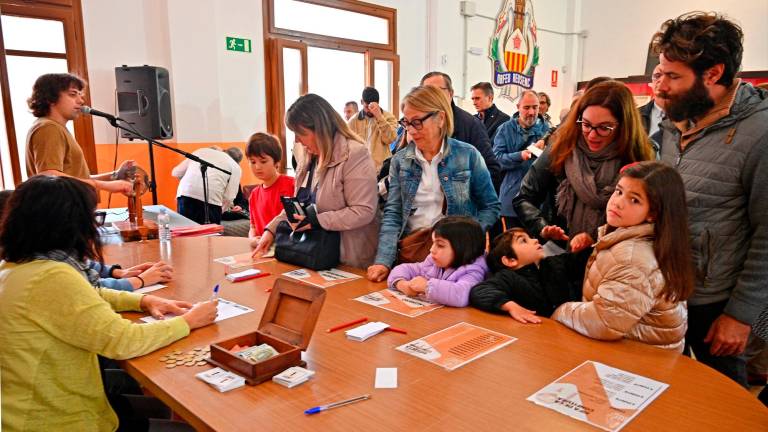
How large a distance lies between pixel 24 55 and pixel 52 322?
4921 mm

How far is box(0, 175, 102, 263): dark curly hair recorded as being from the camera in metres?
1.35

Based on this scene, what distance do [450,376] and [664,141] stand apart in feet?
4.06

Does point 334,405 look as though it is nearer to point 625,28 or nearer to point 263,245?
point 263,245

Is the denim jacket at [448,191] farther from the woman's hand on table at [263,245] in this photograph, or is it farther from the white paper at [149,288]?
the white paper at [149,288]

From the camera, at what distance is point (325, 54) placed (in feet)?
23.4

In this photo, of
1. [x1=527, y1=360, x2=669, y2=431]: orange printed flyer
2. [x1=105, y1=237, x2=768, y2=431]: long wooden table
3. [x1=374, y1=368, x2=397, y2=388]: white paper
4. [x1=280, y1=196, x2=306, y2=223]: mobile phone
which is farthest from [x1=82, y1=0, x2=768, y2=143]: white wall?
[x1=527, y1=360, x2=669, y2=431]: orange printed flyer

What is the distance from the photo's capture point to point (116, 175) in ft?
12.1

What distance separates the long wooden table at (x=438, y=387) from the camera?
1.10 meters

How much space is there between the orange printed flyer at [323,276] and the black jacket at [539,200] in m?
0.74

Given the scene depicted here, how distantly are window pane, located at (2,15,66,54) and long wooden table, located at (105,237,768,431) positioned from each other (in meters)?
4.89

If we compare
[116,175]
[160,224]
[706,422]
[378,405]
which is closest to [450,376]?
[378,405]

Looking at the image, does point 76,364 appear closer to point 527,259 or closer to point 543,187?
point 527,259

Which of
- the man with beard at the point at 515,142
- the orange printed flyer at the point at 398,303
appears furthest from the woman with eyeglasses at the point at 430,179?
the man with beard at the point at 515,142

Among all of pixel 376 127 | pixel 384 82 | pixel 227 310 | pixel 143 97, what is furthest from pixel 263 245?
pixel 384 82
